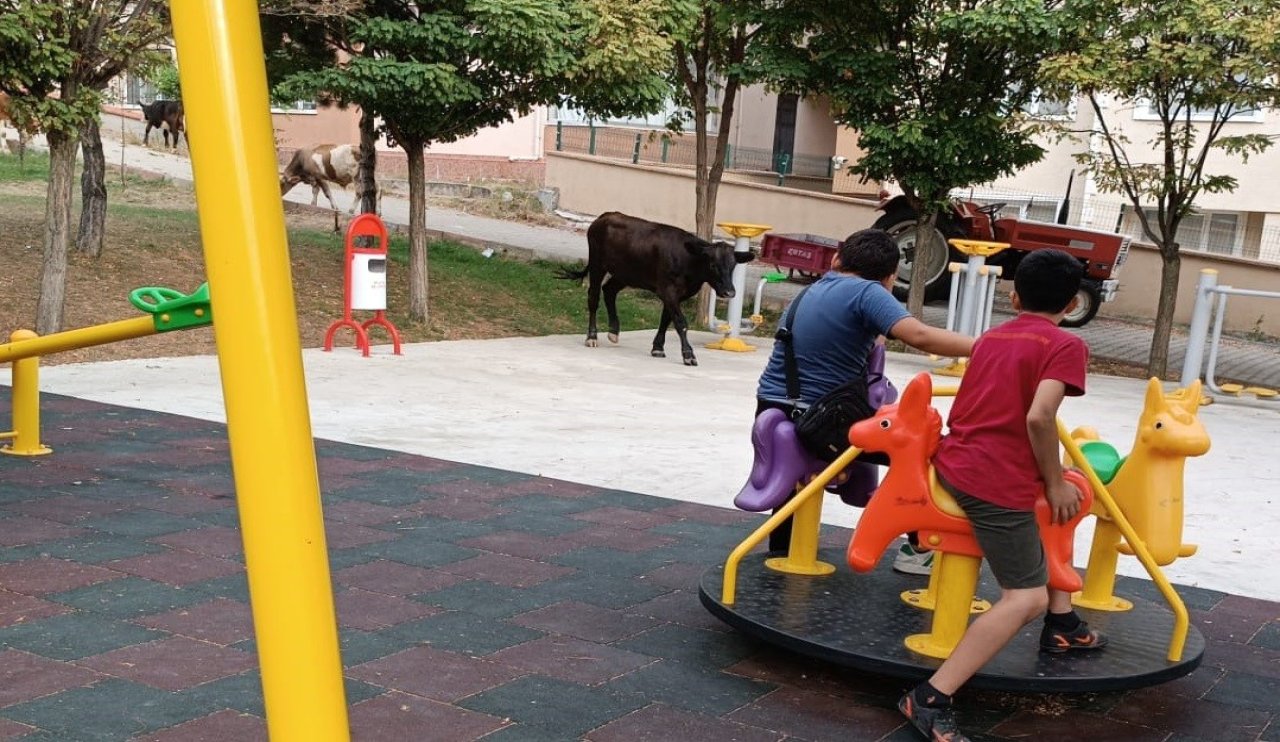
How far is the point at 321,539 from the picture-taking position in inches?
43.9

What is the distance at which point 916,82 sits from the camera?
50.5ft

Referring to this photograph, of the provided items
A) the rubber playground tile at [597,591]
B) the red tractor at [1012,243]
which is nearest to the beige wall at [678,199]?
the red tractor at [1012,243]

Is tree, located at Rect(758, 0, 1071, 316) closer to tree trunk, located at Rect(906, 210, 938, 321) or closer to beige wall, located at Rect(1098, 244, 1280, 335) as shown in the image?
tree trunk, located at Rect(906, 210, 938, 321)

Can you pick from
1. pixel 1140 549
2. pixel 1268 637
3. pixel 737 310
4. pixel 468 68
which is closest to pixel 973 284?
pixel 737 310

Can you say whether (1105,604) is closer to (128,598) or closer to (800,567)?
(800,567)

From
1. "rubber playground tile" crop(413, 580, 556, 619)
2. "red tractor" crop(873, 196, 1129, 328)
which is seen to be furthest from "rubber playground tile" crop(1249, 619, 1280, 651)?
"red tractor" crop(873, 196, 1129, 328)

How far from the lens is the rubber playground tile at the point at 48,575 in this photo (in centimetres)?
492

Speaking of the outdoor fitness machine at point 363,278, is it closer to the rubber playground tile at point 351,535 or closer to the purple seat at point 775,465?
the rubber playground tile at point 351,535

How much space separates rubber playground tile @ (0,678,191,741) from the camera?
3670 mm

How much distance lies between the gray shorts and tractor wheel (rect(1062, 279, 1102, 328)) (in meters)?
15.6

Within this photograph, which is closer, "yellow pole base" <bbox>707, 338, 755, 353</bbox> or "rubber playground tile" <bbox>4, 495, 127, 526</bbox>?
"rubber playground tile" <bbox>4, 495, 127, 526</bbox>

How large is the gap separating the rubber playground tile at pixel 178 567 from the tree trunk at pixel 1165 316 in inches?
487

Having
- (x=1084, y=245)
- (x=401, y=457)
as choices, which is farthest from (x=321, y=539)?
(x=1084, y=245)

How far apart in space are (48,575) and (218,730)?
172 centimetres
